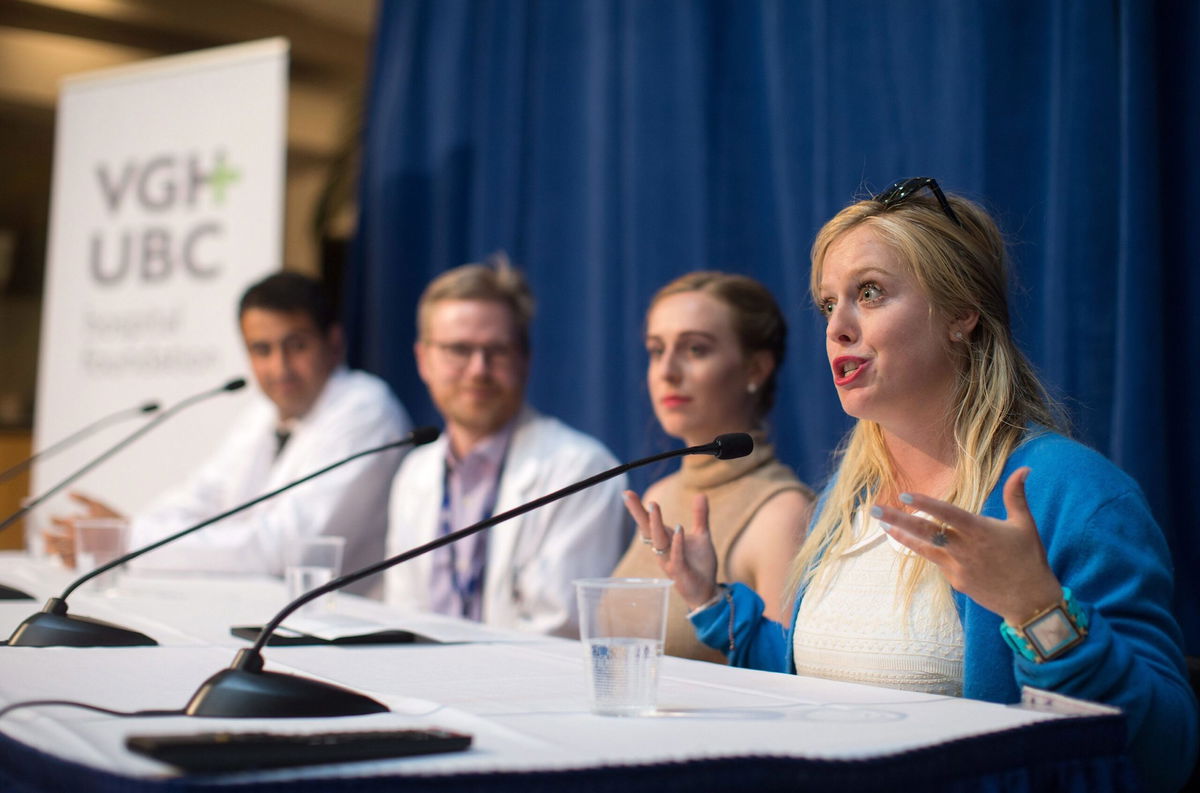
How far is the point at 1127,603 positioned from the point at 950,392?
1.26ft

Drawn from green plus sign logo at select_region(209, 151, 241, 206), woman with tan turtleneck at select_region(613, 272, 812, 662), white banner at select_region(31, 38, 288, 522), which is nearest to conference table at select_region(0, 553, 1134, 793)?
woman with tan turtleneck at select_region(613, 272, 812, 662)

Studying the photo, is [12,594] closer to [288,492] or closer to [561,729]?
[288,492]

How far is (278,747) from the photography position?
2.66 feet

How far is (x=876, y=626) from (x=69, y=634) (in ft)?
3.30

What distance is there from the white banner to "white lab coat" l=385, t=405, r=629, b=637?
1160mm

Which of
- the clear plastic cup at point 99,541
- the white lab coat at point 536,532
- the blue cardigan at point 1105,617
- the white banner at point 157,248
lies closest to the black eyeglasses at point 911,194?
the blue cardigan at point 1105,617

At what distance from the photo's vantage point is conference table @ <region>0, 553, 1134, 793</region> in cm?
81

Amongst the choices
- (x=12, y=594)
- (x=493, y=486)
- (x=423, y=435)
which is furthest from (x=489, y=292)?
(x=12, y=594)

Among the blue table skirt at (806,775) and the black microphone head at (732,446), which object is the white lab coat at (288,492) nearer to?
the black microphone head at (732,446)

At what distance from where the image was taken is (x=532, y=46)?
3.56 metres

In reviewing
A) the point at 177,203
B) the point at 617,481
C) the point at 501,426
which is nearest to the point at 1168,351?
the point at 617,481

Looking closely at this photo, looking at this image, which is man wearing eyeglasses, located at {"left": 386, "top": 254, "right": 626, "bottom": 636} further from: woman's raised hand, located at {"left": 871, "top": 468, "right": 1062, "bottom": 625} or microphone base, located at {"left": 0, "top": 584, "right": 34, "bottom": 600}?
woman's raised hand, located at {"left": 871, "top": 468, "right": 1062, "bottom": 625}

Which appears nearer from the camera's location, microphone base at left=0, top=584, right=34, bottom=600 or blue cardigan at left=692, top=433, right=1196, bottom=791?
blue cardigan at left=692, top=433, right=1196, bottom=791

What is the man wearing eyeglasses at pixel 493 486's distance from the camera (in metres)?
2.57
